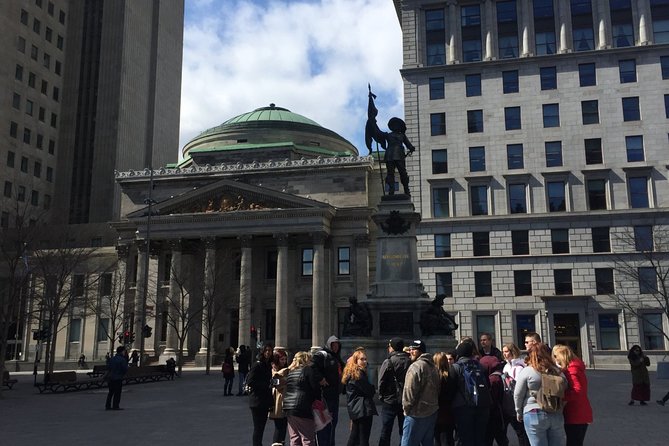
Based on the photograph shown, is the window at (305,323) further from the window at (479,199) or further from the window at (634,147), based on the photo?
the window at (634,147)

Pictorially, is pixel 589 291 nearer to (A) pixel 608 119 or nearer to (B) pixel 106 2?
(A) pixel 608 119

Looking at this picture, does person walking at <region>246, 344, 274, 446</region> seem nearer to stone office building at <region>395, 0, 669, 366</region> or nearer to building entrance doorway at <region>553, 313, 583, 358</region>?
stone office building at <region>395, 0, 669, 366</region>

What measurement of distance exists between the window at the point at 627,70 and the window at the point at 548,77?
504cm

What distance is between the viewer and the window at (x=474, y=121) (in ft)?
173

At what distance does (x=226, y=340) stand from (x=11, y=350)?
27250mm

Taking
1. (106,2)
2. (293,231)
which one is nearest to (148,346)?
(293,231)

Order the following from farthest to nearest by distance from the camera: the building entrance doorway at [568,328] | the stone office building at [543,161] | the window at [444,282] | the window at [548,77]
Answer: the window at [548,77]
the window at [444,282]
the stone office building at [543,161]
the building entrance doorway at [568,328]

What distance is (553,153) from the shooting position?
5116 centimetres

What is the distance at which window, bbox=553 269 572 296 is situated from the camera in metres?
48.3

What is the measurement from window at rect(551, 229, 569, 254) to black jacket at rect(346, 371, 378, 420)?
137ft

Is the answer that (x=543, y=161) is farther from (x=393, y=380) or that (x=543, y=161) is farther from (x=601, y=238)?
(x=393, y=380)

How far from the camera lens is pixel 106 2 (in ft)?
319

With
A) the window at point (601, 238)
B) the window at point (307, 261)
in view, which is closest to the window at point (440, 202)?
the window at point (601, 238)

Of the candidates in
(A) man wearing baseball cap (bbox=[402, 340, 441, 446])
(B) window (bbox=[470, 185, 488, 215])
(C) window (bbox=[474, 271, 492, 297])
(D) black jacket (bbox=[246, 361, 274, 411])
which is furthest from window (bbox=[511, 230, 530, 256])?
(A) man wearing baseball cap (bbox=[402, 340, 441, 446])
